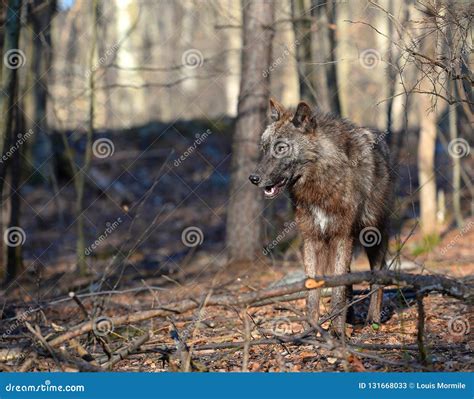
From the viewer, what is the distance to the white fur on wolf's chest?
7.52 metres

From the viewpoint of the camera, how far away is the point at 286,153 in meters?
7.41

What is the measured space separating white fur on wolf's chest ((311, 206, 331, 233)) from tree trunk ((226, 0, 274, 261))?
160 inches

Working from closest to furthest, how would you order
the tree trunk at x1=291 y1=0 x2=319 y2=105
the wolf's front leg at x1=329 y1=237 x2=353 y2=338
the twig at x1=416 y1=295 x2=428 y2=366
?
the twig at x1=416 y1=295 x2=428 y2=366, the wolf's front leg at x1=329 y1=237 x2=353 y2=338, the tree trunk at x1=291 y1=0 x2=319 y2=105

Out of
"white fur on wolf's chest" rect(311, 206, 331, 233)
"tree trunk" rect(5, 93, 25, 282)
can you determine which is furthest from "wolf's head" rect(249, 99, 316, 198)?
"tree trunk" rect(5, 93, 25, 282)

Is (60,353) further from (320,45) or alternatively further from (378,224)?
(320,45)

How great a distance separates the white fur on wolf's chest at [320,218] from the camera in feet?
24.7

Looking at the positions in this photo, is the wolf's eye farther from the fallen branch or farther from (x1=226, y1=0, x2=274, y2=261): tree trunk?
(x1=226, y1=0, x2=274, y2=261): tree trunk

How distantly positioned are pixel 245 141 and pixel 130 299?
3.10 metres

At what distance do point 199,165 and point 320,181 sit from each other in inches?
500

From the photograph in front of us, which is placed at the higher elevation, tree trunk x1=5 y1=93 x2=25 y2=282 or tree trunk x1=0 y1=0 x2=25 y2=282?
tree trunk x1=0 y1=0 x2=25 y2=282

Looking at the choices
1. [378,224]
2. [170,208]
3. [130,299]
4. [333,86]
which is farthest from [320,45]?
[378,224]

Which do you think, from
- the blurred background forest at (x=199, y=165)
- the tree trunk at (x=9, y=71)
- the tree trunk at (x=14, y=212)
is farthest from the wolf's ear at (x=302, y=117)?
the tree trunk at (x=14, y=212)

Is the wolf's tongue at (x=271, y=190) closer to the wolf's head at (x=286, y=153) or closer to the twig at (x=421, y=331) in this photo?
the wolf's head at (x=286, y=153)

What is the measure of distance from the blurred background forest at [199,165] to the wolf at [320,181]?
22.2 inches
